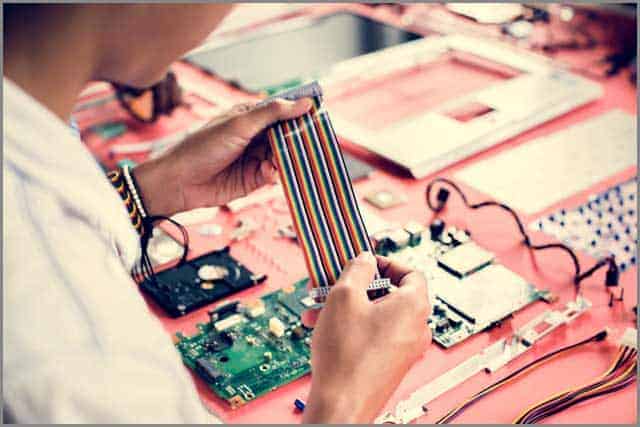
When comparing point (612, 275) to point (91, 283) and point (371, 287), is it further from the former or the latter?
point (91, 283)

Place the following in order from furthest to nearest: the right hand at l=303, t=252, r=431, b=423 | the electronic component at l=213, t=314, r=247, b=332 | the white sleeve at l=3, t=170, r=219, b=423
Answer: the electronic component at l=213, t=314, r=247, b=332 → the right hand at l=303, t=252, r=431, b=423 → the white sleeve at l=3, t=170, r=219, b=423

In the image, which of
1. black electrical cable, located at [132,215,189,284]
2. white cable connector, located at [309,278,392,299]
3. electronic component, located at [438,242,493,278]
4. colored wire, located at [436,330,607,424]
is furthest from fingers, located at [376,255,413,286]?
black electrical cable, located at [132,215,189,284]

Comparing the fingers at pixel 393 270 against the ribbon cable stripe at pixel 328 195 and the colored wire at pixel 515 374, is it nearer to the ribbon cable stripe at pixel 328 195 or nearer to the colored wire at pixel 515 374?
the ribbon cable stripe at pixel 328 195

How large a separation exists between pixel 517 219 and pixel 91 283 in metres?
1.02

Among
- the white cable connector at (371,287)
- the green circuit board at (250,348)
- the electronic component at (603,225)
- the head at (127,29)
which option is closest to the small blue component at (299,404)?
the green circuit board at (250,348)

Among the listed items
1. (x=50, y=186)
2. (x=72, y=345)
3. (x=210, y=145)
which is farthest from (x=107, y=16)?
(x=210, y=145)

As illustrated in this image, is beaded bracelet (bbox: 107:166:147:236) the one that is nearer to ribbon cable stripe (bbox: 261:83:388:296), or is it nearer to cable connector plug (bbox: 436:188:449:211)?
ribbon cable stripe (bbox: 261:83:388:296)

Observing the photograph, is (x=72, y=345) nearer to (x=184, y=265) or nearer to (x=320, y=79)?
(x=184, y=265)

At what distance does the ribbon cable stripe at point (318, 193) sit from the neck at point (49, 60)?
405 mm

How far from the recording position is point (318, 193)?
1283 mm

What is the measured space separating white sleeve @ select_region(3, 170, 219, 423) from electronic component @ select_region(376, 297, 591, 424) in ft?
1.54

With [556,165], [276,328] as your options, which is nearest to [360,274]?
[276,328]

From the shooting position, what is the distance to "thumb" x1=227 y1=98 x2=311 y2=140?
132cm

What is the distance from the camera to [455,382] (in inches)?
52.8
